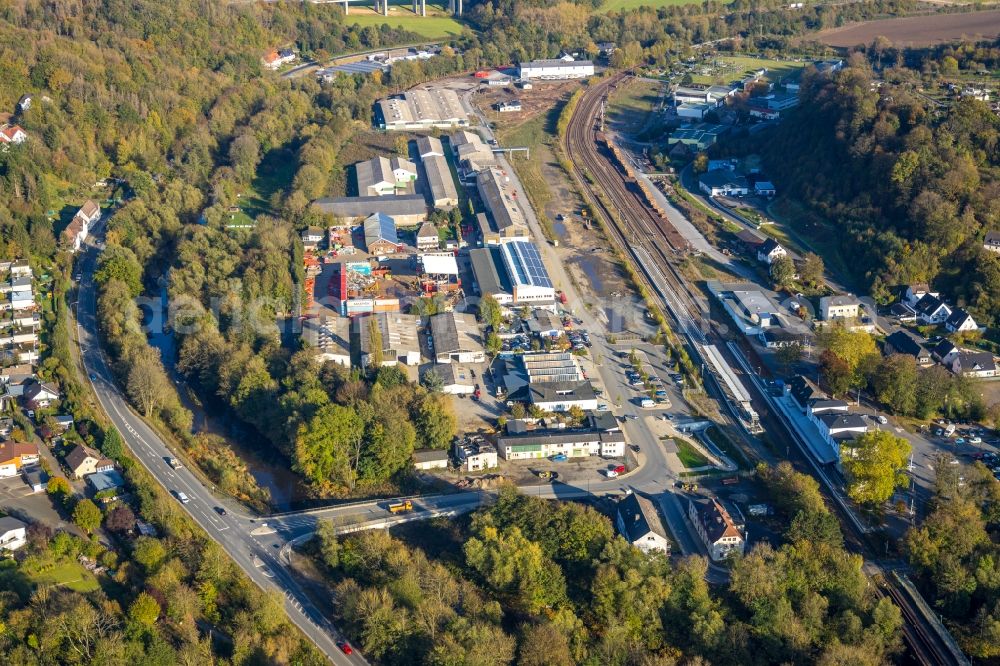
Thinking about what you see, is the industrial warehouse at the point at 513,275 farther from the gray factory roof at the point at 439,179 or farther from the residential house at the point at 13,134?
the residential house at the point at 13,134

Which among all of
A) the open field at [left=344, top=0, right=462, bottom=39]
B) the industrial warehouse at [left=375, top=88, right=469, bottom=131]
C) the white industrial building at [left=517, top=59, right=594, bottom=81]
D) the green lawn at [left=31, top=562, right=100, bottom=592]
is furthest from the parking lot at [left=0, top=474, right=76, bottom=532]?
the open field at [left=344, top=0, right=462, bottom=39]

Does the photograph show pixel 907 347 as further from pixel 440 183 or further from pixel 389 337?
pixel 440 183

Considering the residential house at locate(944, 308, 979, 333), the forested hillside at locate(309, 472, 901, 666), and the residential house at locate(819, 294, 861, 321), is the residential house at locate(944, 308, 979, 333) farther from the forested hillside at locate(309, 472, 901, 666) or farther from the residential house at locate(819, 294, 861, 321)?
the forested hillside at locate(309, 472, 901, 666)

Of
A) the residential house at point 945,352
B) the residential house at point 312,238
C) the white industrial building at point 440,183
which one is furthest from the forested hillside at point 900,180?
the residential house at point 312,238

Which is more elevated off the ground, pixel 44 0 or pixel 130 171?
pixel 44 0

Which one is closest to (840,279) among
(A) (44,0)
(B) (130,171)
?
(B) (130,171)

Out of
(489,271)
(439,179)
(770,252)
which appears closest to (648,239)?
(770,252)

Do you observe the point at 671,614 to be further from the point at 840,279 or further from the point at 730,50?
the point at 730,50
